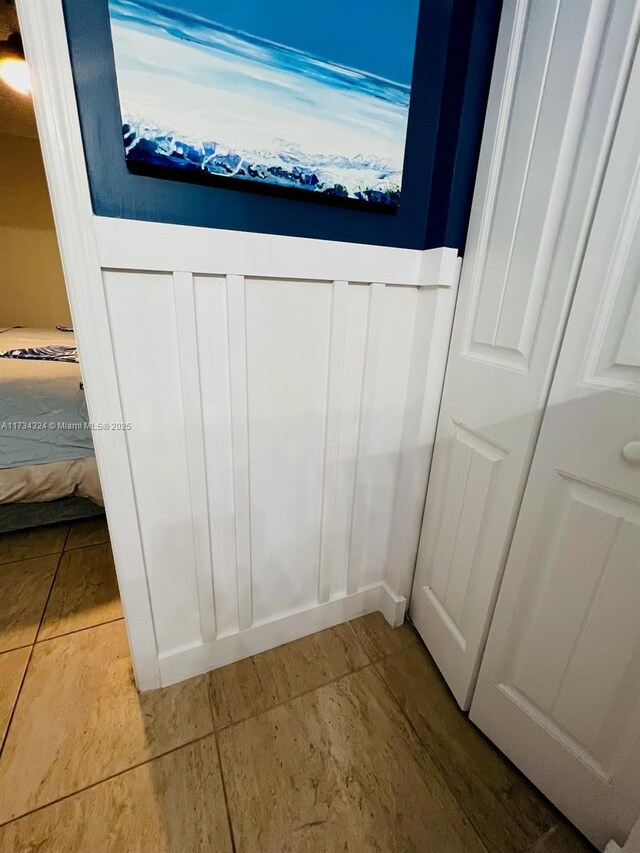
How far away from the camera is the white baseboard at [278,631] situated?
1.15 metres

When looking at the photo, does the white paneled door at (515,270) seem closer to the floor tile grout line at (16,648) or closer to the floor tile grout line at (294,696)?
the floor tile grout line at (294,696)

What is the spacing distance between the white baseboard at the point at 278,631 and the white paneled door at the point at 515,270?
289 mm

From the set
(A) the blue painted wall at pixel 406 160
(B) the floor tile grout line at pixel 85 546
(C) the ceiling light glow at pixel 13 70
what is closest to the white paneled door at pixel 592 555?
(A) the blue painted wall at pixel 406 160

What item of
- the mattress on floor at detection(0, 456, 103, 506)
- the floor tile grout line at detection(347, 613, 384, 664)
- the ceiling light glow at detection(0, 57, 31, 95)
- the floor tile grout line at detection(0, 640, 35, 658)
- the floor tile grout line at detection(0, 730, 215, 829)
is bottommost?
the floor tile grout line at detection(347, 613, 384, 664)

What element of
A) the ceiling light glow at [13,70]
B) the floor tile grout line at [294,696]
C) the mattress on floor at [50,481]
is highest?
the ceiling light glow at [13,70]

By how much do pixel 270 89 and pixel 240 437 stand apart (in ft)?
2.60

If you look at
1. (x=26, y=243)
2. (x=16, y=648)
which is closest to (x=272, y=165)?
(x=16, y=648)

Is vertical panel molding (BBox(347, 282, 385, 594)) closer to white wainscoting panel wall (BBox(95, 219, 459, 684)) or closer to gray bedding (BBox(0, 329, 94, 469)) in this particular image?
white wainscoting panel wall (BBox(95, 219, 459, 684))

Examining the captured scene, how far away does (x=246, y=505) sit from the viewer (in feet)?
3.51

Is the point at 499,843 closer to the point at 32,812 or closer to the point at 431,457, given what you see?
the point at 431,457

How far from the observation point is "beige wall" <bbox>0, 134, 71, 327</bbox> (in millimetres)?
3666

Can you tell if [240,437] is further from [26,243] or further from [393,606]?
[26,243]

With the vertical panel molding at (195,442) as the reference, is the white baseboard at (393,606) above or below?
below

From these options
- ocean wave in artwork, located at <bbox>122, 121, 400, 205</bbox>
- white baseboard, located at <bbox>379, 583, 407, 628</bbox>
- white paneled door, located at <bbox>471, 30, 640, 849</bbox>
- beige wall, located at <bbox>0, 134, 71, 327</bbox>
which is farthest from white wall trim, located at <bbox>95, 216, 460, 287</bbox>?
beige wall, located at <bbox>0, 134, 71, 327</bbox>
